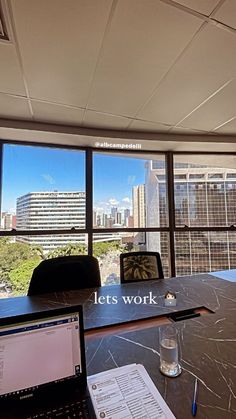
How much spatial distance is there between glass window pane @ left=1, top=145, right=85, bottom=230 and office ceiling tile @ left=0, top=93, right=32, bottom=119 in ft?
2.03

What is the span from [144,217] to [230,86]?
2047mm

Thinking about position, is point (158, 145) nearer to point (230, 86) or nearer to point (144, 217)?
point (144, 217)

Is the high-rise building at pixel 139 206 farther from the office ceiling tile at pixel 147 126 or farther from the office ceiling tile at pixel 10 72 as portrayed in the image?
the office ceiling tile at pixel 10 72

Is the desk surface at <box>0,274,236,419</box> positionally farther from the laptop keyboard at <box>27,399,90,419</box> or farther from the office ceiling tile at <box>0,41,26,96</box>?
the office ceiling tile at <box>0,41,26,96</box>

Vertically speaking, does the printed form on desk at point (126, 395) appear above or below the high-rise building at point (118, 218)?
below

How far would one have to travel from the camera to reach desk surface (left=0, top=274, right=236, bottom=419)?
0.78 m

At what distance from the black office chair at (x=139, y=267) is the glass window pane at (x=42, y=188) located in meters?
1.23

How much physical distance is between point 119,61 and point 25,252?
255 centimetres

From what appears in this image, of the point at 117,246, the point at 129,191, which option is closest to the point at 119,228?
the point at 117,246

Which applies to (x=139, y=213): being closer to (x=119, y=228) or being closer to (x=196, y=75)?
(x=119, y=228)

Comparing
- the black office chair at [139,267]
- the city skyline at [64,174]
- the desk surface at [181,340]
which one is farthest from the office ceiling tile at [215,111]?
the desk surface at [181,340]

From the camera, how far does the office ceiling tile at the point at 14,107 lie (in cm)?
226

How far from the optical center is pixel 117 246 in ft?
11.6

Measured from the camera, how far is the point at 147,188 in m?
3.69
